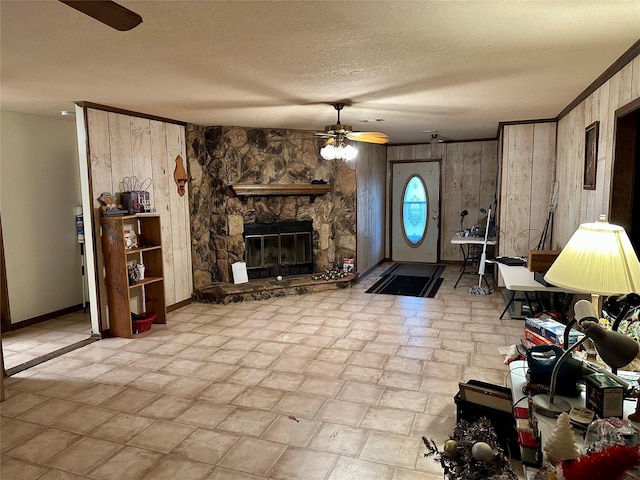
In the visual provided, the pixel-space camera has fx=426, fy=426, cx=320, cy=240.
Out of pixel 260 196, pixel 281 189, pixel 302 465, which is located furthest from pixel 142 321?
pixel 302 465

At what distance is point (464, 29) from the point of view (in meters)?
2.27

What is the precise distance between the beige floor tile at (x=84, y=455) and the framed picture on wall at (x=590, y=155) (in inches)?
158

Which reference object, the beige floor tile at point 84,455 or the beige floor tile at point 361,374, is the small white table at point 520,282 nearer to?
the beige floor tile at point 361,374

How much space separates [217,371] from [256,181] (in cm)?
309

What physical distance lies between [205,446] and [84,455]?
0.68 meters

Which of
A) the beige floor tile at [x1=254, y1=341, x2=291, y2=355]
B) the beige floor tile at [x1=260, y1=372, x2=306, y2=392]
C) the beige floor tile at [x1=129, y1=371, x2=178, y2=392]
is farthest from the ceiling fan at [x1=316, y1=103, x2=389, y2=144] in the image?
the beige floor tile at [x1=129, y1=371, x2=178, y2=392]

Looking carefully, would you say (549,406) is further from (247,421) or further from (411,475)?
(247,421)

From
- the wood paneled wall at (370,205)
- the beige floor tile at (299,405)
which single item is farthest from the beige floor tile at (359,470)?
the wood paneled wall at (370,205)

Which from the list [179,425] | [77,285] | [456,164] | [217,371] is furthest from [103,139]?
[456,164]

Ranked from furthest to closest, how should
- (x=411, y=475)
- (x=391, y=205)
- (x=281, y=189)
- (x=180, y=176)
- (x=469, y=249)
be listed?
1. (x=391, y=205)
2. (x=469, y=249)
3. (x=281, y=189)
4. (x=180, y=176)
5. (x=411, y=475)

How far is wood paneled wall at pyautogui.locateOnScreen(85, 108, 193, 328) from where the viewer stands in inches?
168

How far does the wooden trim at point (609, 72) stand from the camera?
8.63 ft

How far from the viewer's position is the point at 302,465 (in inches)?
91.8

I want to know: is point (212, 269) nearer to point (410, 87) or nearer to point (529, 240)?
point (410, 87)
